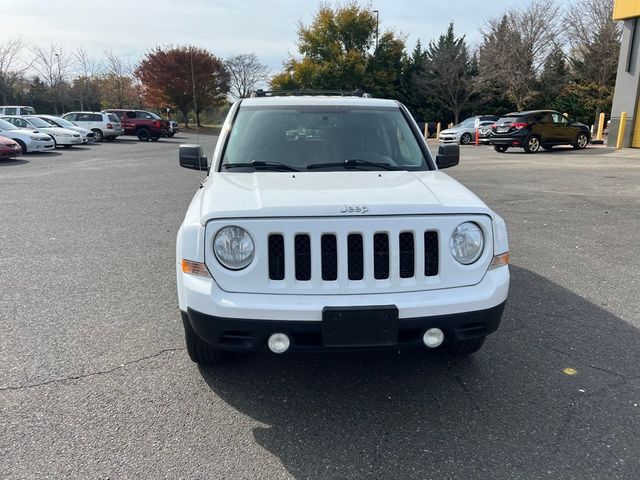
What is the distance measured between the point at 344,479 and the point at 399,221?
1.31 meters

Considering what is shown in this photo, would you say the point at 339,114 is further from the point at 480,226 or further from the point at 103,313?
the point at 103,313

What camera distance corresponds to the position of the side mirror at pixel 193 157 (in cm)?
429

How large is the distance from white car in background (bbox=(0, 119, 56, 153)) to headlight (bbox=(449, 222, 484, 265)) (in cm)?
2141

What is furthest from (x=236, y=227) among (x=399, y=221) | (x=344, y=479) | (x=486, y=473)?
(x=486, y=473)

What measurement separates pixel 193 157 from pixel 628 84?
22264 mm

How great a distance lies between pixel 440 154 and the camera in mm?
4441

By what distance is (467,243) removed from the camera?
2.86 m

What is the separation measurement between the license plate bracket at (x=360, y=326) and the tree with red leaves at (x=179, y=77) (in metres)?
46.5

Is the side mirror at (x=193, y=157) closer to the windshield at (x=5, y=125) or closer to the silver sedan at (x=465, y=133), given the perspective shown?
the windshield at (x=5, y=125)

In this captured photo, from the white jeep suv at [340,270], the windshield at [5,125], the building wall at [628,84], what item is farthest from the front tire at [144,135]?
the white jeep suv at [340,270]

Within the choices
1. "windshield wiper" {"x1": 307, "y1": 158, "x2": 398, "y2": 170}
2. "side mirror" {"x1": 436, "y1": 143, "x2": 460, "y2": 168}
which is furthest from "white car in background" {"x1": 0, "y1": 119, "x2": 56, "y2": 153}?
"side mirror" {"x1": 436, "y1": 143, "x2": 460, "y2": 168}

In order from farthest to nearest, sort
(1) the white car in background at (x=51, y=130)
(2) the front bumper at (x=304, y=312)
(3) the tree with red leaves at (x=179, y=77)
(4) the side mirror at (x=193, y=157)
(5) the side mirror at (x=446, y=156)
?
(3) the tree with red leaves at (x=179, y=77), (1) the white car in background at (x=51, y=130), (5) the side mirror at (x=446, y=156), (4) the side mirror at (x=193, y=157), (2) the front bumper at (x=304, y=312)

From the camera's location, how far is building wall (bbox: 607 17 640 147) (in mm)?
20281

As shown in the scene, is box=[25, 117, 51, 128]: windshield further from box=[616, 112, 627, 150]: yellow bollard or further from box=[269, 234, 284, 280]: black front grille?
box=[616, 112, 627, 150]: yellow bollard
